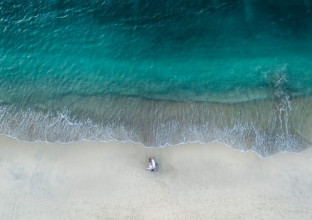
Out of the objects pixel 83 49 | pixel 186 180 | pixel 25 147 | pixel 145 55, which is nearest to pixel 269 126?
pixel 186 180

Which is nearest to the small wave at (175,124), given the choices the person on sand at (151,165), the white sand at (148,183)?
the white sand at (148,183)

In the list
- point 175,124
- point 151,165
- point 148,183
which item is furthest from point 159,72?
point 148,183

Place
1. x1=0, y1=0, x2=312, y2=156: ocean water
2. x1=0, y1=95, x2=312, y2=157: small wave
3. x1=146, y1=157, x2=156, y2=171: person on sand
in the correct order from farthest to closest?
x1=0, y1=0, x2=312, y2=156: ocean water < x1=0, y1=95, x2=312, y2=157: small wave < x1=146, y1=157, x2=156, y2=171: person on sand

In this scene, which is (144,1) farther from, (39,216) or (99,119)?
(39,216)

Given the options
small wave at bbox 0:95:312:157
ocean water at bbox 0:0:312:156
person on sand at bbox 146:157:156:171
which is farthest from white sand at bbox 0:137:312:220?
ocean water at bbox 0:0:312:156

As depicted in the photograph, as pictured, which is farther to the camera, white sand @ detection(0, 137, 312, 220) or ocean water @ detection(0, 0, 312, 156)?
ocean water @ detection(0, 0, 312, 156)

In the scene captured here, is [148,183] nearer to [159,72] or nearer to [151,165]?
[151,165]

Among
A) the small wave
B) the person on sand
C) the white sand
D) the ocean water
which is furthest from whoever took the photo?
the ocean water

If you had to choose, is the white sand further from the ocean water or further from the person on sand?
the ocean water
